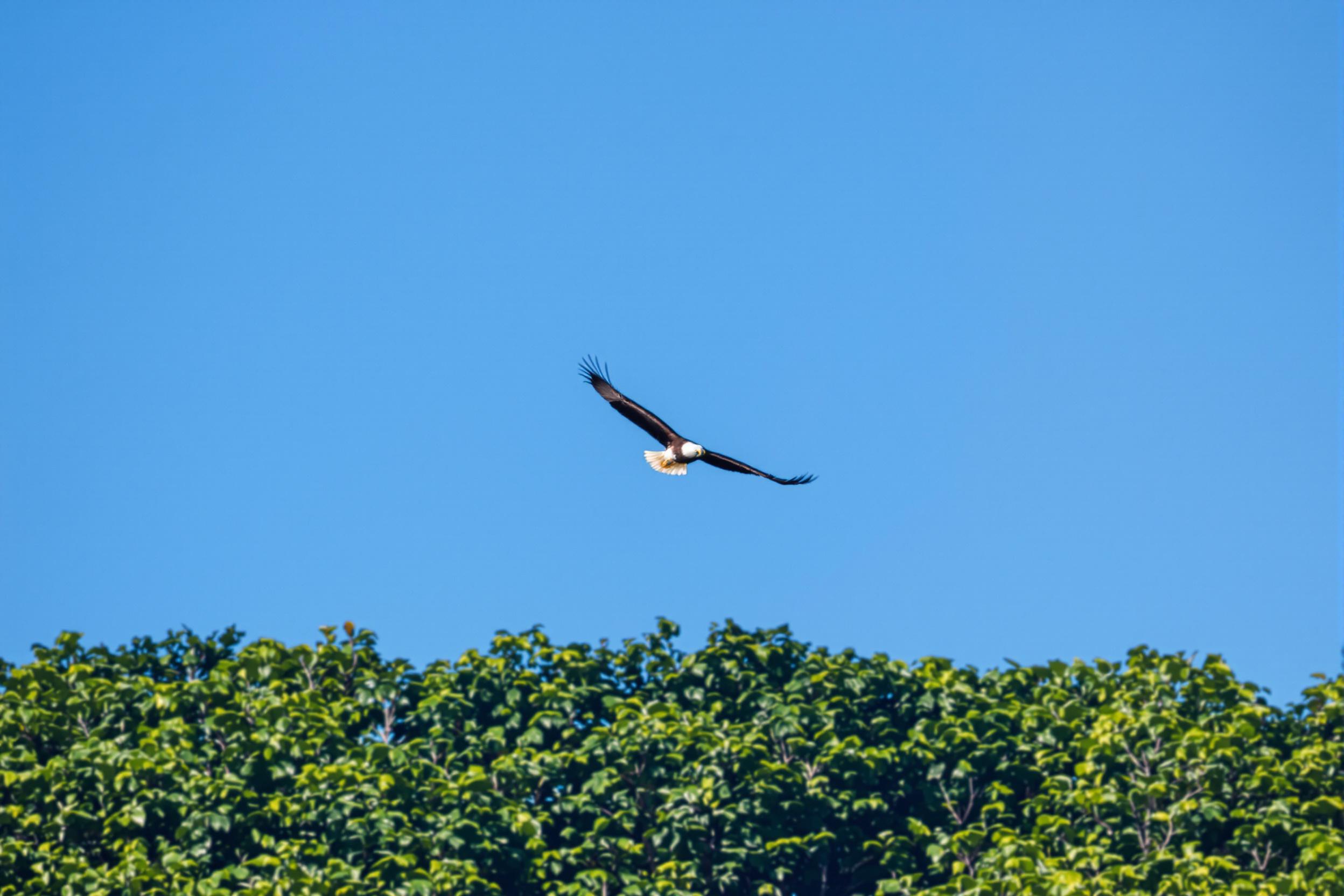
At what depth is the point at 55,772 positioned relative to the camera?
25.2m

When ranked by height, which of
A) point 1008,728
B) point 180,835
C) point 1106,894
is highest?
point 1008,728

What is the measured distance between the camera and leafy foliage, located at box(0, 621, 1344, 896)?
80.1 feet

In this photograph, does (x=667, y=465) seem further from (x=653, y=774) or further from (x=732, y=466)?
(x=653, y=774)

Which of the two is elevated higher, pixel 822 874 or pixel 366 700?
pixel 366 700

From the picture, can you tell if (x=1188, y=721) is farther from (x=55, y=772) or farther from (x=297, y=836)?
(x=55, y=772)

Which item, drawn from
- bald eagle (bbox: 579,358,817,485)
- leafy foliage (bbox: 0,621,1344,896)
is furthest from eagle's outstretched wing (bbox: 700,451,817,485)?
leafy foliage (bbox: 0,621,1344,896)

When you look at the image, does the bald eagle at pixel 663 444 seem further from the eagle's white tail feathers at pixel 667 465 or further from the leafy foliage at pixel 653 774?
the leafy foliage at pixel 653 774

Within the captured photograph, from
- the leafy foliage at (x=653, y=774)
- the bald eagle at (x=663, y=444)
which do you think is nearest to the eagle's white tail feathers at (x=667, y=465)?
the bald eagle at (x=663, y=444)

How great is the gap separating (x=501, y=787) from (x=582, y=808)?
1379 mm

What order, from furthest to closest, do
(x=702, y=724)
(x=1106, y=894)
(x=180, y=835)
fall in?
(x=702, y=724) < (x=180, y=835) < (x=1106, y=894)

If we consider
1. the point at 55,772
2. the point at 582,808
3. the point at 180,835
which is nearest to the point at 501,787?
the point at 582,808

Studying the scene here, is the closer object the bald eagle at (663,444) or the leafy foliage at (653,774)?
the bald eagle at (663,444)

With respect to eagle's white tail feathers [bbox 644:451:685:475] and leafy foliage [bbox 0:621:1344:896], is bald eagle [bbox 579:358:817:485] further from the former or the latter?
leafy foliage [bbox 0:621:1344:896]

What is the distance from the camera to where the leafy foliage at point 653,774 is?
24.4m
